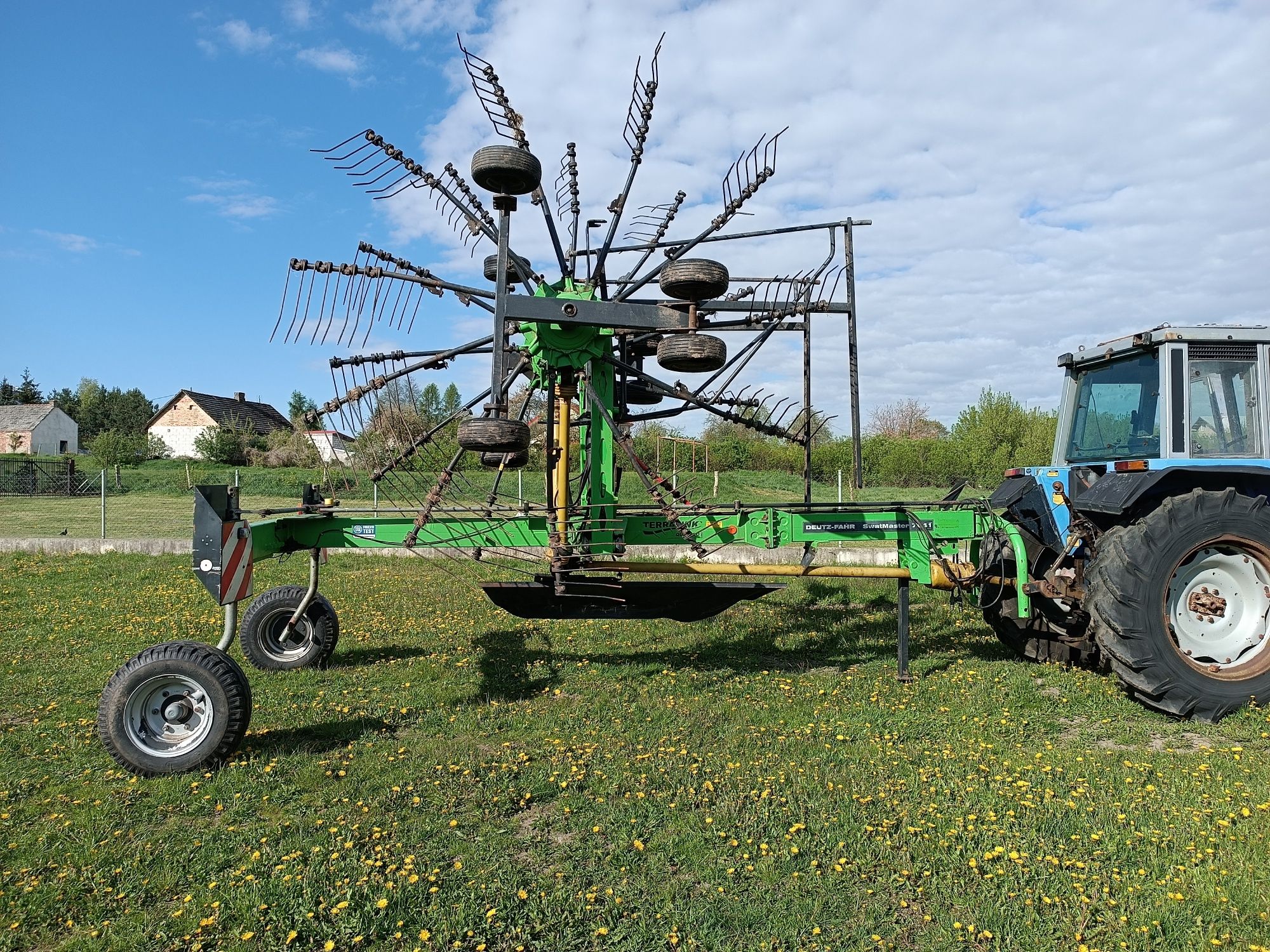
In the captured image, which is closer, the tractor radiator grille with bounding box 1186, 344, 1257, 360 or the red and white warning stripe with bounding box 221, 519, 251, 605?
the red and white warning stripe with bounding box 221, 519, 251, 605

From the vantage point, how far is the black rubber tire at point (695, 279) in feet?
16.7

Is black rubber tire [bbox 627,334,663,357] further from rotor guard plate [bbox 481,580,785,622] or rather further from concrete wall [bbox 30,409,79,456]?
concrete wall [bbox 30,409,79,456]

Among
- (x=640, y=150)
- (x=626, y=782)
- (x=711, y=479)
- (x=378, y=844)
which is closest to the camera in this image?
(x=378, y=844)

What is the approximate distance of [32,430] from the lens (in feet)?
178

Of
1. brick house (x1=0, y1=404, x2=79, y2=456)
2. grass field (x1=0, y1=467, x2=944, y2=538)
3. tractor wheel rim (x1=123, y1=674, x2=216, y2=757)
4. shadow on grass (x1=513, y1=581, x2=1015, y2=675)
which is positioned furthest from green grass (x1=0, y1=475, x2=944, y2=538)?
brick house (x1=0, y1=404, x2=79, y2=456)

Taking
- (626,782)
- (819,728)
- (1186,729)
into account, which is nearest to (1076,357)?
(1186,729)

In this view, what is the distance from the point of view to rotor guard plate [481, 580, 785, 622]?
6.03m

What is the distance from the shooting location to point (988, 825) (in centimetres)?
391

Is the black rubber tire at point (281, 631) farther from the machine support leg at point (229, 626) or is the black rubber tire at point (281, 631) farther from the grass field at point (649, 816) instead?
the machine support leg at point (229, 626)

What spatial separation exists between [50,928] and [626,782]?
2.59 m

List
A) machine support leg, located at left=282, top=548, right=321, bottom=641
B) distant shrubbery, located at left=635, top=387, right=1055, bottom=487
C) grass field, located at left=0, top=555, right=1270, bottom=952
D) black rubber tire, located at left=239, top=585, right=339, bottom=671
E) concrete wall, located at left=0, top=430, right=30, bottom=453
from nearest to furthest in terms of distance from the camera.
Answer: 1. grass field, located at left=0, top=555, right=1270, bottom=952
2. machine support leg, located at left=282, top=548, right=321, bottom=641
3. black rubber tire, located at left=239, top=585, right=339, bottom=671
4. distant shrubbery, located at left=635, top=387, right=1055, bottom=487
5. concrete wall, located at left=0, top=430, right=30, bottom=453

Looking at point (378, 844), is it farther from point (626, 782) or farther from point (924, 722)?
point (924, 722)

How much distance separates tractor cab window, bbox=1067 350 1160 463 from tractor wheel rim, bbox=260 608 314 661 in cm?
689

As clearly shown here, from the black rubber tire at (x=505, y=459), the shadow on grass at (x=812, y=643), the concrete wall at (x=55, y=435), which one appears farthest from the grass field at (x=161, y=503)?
the concrete wall at (x=55, y=435)
